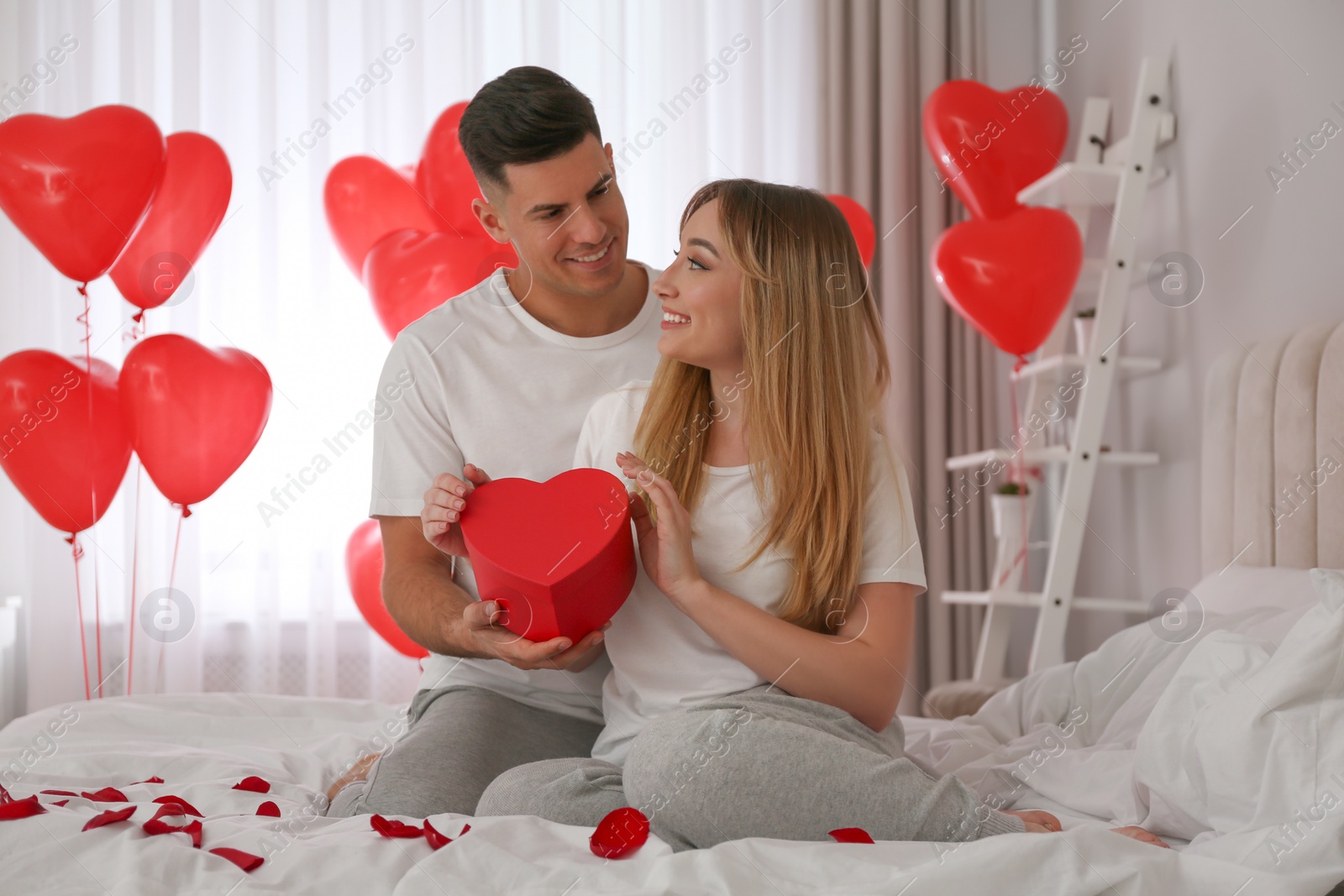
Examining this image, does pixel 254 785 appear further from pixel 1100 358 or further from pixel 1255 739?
pixel 1100 358

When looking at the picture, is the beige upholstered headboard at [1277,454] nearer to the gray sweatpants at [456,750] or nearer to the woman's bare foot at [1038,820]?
the woman's bare foot at [1038,820]

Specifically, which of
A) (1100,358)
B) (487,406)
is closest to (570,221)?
(487,406)

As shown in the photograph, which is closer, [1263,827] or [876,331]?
[1263,827]

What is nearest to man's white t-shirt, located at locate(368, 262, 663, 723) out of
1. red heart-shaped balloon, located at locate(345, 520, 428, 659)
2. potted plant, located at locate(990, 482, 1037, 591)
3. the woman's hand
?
the woman's hand

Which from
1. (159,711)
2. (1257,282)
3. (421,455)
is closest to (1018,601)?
(1257,282)

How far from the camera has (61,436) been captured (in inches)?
84.7

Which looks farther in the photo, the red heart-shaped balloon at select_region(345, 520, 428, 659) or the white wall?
the red heart-shaped balloon at select_region(345, 520, 428, 659)

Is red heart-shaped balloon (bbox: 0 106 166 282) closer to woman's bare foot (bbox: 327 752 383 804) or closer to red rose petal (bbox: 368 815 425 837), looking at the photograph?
woman's bare foot (bbox: 327 752 383 804)

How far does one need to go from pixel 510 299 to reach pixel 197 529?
174cm

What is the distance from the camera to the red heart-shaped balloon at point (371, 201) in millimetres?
2516

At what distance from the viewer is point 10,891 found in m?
0.88

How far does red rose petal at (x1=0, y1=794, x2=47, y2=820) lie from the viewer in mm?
1000

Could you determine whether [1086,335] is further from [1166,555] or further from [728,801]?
[728,801]

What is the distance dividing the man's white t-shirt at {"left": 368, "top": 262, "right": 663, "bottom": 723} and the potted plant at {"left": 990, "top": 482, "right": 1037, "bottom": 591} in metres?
1.41
